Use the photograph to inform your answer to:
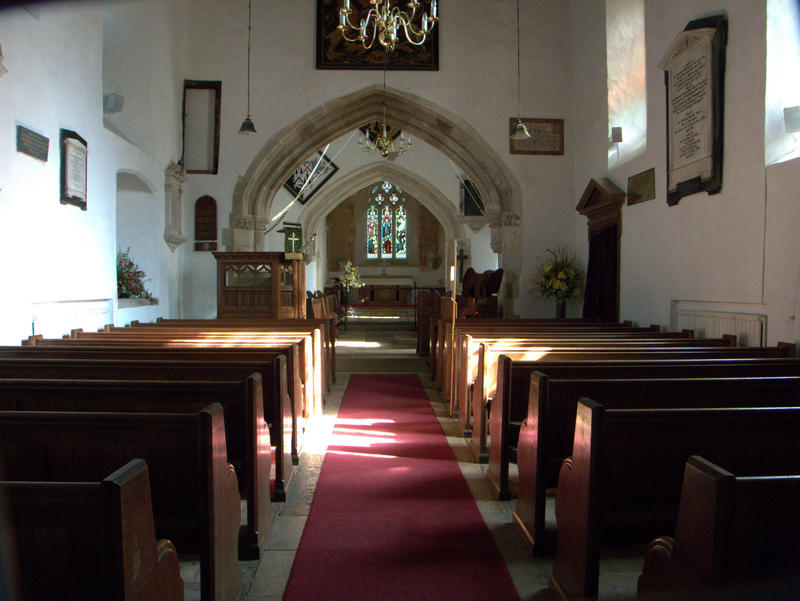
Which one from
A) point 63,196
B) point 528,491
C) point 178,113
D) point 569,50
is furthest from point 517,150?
point 528,491

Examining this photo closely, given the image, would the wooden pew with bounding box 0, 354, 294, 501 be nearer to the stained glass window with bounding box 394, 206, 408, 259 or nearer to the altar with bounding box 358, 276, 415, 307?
the altar with bounding box 358, 276, 415, 307

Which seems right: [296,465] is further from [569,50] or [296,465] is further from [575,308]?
[569,50]

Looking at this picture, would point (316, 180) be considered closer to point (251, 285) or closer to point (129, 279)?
point (251, 285)

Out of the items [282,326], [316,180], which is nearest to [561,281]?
[282,326]

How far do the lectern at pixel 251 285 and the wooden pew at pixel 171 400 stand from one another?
198 inches

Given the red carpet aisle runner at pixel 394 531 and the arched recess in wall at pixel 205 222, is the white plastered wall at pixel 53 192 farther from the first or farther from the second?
the red carpet aisle runner at pixel 394 531

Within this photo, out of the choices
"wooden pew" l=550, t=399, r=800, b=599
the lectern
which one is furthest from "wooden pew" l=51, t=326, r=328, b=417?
the lectern

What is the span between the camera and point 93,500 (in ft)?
3.55

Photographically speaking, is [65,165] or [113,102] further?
[113,102]

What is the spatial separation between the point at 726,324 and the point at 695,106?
6.68ft

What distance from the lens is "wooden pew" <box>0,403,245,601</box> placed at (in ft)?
5.47

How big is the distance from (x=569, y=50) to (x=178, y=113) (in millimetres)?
5961

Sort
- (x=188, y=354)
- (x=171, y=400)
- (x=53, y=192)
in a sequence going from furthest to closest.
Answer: (x=53, y=192), (x=188, y=354), (x=171, y=400)

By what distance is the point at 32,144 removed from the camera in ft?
14.4
